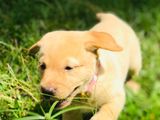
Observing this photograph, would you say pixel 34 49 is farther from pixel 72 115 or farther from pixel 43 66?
pixel 72 115

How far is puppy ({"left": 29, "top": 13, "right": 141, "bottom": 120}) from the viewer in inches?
184

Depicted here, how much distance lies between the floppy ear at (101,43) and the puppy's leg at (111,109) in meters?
0.55

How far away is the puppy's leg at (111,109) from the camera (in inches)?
199

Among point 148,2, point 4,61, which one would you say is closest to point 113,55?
point 4,61

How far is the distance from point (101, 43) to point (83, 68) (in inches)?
10.0

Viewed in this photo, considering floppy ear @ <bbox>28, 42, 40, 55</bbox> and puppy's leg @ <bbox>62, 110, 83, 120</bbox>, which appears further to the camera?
puppy's leg @ <bbox>62, 110, 83, 120</bbox>

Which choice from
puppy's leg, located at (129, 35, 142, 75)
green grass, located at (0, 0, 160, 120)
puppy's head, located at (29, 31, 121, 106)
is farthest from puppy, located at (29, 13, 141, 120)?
puppy's leg, located at (129, 35, 142, 75)

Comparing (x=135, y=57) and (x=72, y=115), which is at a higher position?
(x=135, y=57)

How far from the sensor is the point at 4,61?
558 centimetres

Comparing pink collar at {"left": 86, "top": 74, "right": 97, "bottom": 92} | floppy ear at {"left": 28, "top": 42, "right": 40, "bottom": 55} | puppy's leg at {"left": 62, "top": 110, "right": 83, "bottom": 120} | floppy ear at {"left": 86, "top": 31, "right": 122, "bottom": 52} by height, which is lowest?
puppy's leg at {"left": 62, "top": 110, "right": 83, "bottom": 120}

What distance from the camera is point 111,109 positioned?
5.22 m

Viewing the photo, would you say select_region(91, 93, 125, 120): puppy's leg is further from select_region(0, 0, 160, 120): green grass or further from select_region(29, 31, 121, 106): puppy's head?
select_region(0, 0, 160, 120): green grass

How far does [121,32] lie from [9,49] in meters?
1.25

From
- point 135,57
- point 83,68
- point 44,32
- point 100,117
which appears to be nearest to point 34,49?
point 83,68
